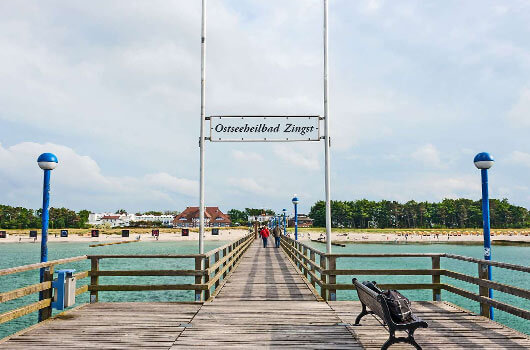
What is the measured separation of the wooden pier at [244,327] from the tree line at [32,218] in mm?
150920

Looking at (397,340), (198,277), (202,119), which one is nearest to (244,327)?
(198,277)

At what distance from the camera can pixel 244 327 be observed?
7.14m

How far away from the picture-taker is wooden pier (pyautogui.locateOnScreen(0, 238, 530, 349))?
618 centimetres

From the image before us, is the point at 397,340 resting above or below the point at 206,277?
below

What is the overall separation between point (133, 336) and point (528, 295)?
19.9 feet

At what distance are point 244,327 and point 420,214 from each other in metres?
178

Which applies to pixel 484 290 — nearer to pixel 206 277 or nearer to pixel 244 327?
pixel 244 327

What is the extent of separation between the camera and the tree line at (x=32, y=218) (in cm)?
13962

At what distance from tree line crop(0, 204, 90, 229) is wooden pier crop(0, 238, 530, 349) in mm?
150920

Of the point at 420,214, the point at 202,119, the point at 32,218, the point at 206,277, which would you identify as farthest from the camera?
the point at 420,214

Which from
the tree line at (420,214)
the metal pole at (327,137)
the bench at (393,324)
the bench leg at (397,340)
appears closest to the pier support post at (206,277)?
the metal pole at (327,137)

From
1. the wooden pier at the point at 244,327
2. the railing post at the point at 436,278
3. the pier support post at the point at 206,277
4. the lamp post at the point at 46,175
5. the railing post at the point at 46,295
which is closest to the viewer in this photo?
the wooden pier at the point at 244,327

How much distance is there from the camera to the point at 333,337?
6508 millimetres

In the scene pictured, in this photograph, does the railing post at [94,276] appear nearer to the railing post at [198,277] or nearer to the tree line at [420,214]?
the railing post at [198,277]
